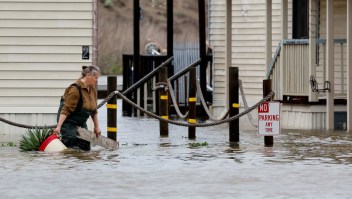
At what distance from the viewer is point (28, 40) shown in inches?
1027

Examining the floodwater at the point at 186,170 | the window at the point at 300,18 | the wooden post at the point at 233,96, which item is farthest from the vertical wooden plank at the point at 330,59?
the wooden post at the point at 233,96

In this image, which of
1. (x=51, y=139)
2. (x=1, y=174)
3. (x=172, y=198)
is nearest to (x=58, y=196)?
(x=172, y=198)

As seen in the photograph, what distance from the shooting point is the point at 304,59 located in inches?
1112

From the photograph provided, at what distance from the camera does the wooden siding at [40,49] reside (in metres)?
25.9

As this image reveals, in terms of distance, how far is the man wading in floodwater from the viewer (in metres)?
20.7

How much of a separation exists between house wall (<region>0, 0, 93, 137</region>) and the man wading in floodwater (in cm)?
478

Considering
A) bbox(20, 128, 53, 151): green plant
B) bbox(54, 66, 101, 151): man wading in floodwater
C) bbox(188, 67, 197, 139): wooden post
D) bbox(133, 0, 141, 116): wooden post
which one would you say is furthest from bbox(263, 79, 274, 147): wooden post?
bbox(133, 0, 141, 116): wooden post

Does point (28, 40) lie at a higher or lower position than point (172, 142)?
higher

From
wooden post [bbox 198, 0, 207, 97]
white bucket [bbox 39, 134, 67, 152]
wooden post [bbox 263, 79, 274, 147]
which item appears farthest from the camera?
wooden post [bbox 198, 0, 207, 97]

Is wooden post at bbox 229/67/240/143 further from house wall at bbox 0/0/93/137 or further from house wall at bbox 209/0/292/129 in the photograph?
house wall at bbox 209/0/292/129

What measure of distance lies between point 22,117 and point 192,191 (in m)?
11.1

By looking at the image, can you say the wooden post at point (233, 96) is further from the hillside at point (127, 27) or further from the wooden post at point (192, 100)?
the hillside at point (127, 27)

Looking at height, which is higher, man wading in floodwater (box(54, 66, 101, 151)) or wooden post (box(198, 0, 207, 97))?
wooden post (box(198, 0, 207, 97))

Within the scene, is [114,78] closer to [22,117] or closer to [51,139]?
[51,139]
